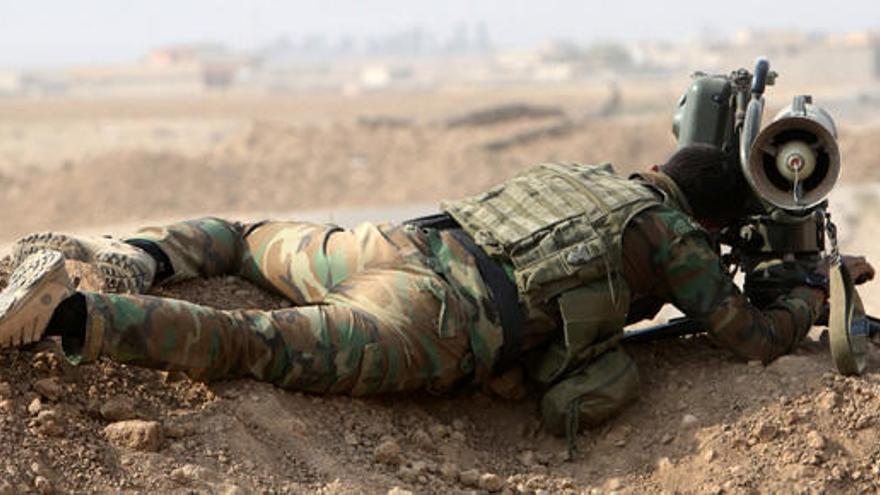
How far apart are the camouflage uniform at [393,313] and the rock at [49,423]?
0.57ft

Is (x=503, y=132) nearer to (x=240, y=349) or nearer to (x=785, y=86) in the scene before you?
(x=240, y=349)

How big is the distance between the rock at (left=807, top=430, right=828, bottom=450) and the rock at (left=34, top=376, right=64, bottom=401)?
2.13 metres

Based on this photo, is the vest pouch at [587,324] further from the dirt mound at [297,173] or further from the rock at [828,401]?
the dirt mound at [297,173]

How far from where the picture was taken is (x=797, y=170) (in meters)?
4.67

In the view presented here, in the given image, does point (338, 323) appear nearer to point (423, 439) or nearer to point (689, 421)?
point (423, 439)

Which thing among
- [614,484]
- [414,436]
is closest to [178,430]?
[414,436]

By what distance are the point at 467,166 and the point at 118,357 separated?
46.2ft

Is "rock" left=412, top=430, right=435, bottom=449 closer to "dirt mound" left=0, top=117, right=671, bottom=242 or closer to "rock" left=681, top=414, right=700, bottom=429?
"rock" left=681, top=414, right=700, bottom=429

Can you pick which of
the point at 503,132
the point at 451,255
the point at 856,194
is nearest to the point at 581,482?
the point at 451,255

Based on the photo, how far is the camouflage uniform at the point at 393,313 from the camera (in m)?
4.13

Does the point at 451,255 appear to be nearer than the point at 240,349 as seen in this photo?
No

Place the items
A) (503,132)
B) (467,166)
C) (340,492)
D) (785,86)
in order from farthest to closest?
1. (785,86)
2. (503,132)
3. (467,166)
4. (340,492)

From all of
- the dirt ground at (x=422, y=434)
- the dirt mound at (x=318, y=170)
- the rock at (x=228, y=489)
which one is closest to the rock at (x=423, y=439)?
the dirt ground at (x=422, y=434)

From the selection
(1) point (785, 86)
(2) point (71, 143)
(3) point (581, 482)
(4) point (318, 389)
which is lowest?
(1) point (785, 86)
